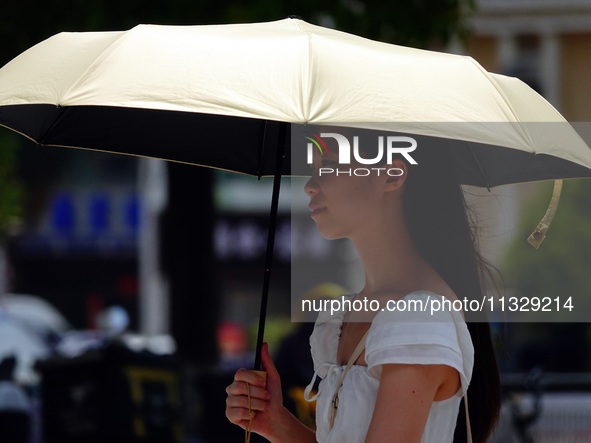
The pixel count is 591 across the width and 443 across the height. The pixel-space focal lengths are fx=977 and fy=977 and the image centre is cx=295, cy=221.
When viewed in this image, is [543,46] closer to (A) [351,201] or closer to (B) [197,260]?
(B) [197,260]

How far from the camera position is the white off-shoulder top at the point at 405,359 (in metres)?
2.11

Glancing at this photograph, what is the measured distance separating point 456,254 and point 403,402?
504 mm

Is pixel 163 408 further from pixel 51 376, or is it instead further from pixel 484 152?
pixel 484 152

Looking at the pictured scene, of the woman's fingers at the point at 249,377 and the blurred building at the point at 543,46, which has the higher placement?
the blurred building at the point at 543,46

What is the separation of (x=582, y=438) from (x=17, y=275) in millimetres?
20571

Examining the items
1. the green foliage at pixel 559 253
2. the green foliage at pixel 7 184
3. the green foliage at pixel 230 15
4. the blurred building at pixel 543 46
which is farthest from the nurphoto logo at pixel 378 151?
the blurred building at pixel 543 46

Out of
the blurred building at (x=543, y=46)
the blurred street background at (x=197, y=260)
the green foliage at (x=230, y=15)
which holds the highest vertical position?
the blurred building at (x=543, y=46)

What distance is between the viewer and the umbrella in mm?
2158

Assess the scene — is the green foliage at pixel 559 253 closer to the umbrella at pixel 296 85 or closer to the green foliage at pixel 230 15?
the green foliage at pixel 230 15

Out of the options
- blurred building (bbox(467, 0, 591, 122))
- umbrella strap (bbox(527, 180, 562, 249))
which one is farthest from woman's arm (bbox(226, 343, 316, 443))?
blurred building (bbox(467, 0, 591, 122))

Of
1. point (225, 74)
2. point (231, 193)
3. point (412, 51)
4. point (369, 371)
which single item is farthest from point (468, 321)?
point (231, 193)

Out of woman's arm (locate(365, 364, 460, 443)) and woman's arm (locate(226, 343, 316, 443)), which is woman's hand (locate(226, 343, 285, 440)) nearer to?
woman's arm (locate(226, 343, 316, 443))

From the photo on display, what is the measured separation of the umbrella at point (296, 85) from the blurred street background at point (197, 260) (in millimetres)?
357

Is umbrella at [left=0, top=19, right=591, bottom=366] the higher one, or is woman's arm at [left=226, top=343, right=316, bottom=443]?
umbrella at [left=0, top=19, right=591, bottom=366]
